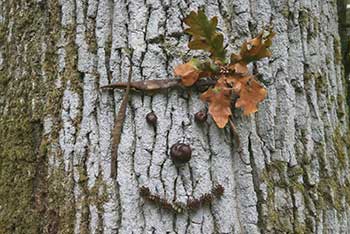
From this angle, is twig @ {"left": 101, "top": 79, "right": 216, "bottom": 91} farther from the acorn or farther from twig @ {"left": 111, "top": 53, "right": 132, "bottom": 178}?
the acorn

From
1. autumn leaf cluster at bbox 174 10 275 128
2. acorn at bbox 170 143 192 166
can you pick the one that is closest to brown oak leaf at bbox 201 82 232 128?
autumn leaf cluster at bbox 174 10 275 128

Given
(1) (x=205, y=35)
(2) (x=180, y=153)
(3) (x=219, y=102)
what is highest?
(1) (x=205, y=35)

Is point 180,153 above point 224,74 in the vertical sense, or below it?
below

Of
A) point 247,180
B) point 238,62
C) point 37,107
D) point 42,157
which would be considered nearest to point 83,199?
point 42,157

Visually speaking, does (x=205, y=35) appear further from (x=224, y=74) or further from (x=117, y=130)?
(x=117, y=130)

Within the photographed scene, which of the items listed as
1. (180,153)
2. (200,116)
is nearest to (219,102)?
(200,116)

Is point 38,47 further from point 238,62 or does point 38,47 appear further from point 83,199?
point 238,62

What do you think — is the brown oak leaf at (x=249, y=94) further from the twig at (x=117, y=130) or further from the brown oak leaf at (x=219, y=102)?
the twig at (x=117, y=130)
